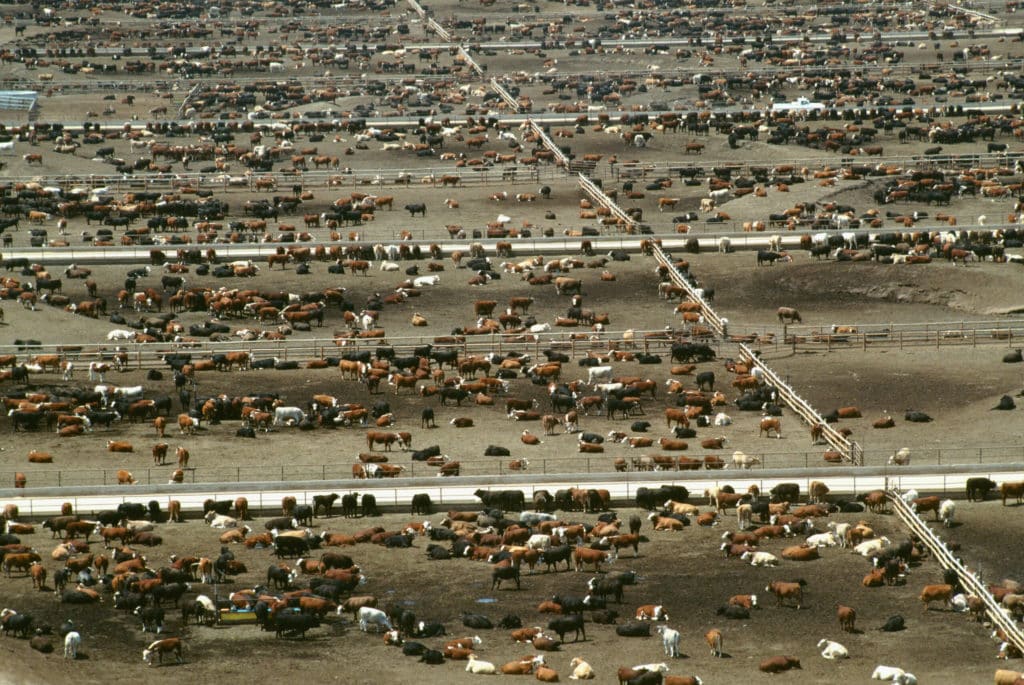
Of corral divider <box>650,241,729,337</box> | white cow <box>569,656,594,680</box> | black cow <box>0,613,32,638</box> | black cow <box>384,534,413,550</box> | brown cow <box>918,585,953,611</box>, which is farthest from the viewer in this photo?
corral divider <box>650,241,729,337</box>

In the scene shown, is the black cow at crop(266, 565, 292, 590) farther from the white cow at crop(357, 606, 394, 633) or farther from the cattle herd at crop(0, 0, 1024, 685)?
the white cow at crop(357, 606, 394, 633)

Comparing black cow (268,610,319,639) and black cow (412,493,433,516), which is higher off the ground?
black cow (412,493,433,516)

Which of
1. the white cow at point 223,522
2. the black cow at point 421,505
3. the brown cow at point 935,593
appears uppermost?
the black cow at point 421,505

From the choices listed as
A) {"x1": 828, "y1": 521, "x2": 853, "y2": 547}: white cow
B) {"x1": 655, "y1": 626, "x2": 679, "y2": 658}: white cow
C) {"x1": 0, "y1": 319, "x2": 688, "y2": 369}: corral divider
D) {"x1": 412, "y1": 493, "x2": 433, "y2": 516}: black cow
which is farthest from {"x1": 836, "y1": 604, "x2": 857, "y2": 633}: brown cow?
{"x1": 0, "y1": 319, "x2": 688, "y2": 369}: corral divider

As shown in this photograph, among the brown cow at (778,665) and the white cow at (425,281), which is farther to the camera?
the white cow at (425,281)

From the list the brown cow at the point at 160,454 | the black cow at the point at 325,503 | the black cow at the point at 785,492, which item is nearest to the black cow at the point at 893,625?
the black cow at the point at 785,492

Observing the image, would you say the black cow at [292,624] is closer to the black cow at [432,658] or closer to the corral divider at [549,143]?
the black cow at [432,658]
